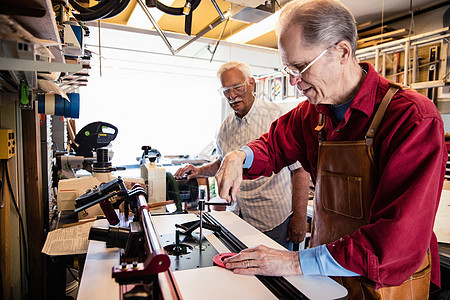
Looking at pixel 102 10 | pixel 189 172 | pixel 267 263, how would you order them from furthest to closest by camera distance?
pixel 189 172
pixel 102 10
pixel 267 263

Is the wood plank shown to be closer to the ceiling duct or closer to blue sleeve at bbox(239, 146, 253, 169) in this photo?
blue sleeve at bbox(239, 146, 253, 169)

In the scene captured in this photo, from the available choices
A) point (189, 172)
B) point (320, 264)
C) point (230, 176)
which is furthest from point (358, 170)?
point (189, 172)

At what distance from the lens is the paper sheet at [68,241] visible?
1271 millimetres

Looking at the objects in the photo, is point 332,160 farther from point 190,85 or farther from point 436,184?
point 190,85

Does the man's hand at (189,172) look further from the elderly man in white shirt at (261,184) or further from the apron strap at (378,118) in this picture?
the apron strap at (378,118)

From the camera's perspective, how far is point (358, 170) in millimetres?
1068

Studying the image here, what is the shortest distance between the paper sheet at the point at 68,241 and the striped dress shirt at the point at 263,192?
1.07 m

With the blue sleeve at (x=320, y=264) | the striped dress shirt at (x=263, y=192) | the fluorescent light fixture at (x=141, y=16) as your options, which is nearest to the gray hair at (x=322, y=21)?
the blue sleeve at (x=320, y=264)

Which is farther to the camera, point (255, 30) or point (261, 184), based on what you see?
point (255, 30)

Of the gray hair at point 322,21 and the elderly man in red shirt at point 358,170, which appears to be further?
the gray hair at point 322,21

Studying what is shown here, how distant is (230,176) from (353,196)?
1.55ft

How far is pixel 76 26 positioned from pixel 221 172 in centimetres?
105

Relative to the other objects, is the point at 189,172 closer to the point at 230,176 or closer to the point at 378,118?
the point at 230,176

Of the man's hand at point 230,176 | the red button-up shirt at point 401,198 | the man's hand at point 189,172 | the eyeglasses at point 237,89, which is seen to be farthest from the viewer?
the eyeglasses at point 237,89
